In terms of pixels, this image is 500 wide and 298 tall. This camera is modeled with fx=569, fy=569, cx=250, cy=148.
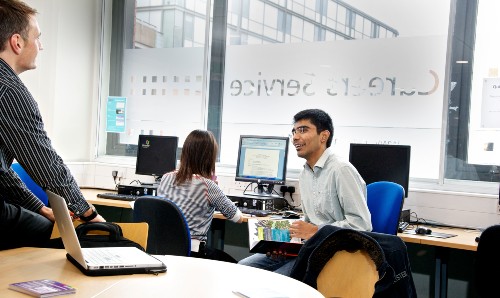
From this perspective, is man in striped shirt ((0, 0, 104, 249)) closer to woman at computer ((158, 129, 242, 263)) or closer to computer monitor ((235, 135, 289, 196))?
woman at computer ((158, 129, 242, 263))

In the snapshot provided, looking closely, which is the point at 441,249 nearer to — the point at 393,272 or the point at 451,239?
the point at 451,239

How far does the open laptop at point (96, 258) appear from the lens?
1.62 m

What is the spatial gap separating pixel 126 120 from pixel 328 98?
2.24 meters

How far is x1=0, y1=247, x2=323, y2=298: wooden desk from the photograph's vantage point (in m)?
1.53

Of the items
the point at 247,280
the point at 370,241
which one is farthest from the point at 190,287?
the point at 370,241

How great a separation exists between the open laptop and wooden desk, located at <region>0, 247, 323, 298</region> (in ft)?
0.07

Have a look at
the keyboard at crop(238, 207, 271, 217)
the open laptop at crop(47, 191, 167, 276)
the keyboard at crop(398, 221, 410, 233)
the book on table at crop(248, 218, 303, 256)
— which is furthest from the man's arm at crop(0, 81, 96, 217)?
the keyboard at crop(398, 221, 410, 233)

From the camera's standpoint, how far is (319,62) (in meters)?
4.92

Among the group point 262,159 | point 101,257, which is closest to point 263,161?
point 262,159

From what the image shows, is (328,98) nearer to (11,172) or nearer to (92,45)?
(92,45)

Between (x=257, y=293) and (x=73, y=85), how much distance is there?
468cm

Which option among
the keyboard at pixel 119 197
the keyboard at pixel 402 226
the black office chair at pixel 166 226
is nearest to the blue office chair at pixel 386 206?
the keyboard at pixel 402 226

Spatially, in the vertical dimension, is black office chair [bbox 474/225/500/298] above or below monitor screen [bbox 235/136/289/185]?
below

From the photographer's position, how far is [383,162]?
163 inches
